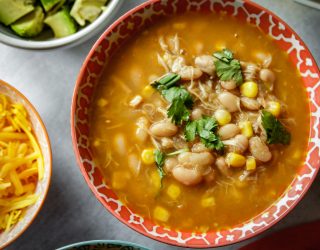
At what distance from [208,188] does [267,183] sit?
26 cm

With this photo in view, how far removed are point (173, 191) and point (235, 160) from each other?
11.6 inches

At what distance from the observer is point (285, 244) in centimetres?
270

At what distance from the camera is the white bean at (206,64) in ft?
7.85

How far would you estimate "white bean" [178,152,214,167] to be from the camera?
2.37 meters

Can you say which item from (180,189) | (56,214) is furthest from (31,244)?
(180,189)

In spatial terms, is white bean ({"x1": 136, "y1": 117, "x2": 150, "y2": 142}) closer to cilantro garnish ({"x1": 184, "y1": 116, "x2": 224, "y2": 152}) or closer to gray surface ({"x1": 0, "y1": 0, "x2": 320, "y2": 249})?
cilantro garnish ({"x1": 184, "y1": 116, "x2": 224, "y2": 152})

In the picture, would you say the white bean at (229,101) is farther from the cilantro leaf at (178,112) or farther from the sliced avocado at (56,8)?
the sliced avocado at (56,8)

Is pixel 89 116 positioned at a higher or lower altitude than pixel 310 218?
higher

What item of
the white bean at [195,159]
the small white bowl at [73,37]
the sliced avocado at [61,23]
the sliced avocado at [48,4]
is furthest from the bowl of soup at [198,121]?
the sliced avocado at [48,4]

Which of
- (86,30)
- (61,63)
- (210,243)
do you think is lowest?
(210,243)

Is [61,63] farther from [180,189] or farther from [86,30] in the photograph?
[180,189]

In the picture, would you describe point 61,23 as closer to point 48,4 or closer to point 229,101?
point 48,4

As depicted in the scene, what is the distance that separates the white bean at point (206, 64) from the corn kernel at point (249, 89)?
0.15m

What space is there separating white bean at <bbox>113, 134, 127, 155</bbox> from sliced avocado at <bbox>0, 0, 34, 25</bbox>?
72 cm
